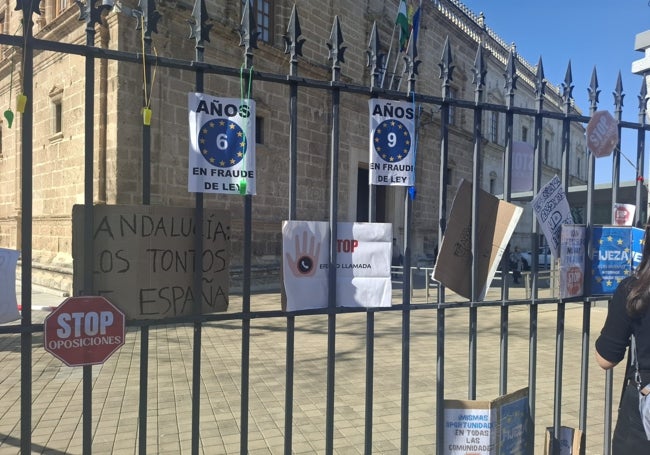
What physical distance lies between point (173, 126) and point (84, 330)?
32.6 ft

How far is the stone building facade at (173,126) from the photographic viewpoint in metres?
10.4

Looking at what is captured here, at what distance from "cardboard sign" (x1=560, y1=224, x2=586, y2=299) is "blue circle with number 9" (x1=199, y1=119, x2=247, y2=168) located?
2.09 m

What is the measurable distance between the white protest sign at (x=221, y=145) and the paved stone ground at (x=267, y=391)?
7.75ft

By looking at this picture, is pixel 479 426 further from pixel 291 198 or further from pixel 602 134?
pixel 602 134

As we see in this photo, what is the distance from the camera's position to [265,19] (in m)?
13.7

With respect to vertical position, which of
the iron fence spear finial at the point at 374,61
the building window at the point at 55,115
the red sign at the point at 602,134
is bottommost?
the red sign at the point at 602,134

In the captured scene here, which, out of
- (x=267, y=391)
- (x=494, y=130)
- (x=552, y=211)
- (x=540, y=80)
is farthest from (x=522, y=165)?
(x=494, y=130)

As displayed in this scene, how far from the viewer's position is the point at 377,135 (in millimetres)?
2512

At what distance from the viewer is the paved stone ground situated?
12.4 feet

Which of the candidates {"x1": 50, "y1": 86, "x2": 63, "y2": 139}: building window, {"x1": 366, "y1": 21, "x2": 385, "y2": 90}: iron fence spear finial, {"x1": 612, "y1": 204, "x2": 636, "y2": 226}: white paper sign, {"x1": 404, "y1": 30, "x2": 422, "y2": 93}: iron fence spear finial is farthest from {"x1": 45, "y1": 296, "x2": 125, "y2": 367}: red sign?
{"x1": 50, "y1": 86, "x2": 63, "y2": 139}: building window

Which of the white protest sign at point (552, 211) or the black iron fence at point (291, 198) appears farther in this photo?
the white protest sign at point (552, 211)

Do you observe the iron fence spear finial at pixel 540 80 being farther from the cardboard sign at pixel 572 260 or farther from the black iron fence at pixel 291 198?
the cardboard sign at pixel 572 260

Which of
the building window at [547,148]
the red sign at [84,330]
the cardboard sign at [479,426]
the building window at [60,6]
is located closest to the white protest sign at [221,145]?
the red sign at [84,330]

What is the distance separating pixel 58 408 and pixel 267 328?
4021 mm
